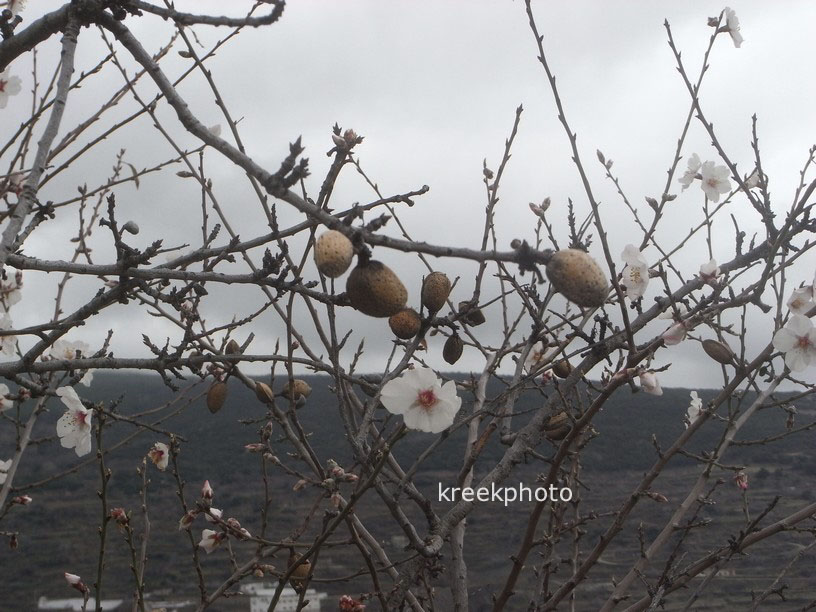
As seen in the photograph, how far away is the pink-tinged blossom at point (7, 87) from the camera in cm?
300

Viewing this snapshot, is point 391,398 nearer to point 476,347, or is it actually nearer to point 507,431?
point 507,431

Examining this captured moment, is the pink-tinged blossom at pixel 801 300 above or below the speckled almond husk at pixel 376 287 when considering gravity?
above

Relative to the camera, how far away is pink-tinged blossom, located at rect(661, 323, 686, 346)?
2.37m

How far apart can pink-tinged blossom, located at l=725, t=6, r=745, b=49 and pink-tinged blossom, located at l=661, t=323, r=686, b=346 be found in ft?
6.31

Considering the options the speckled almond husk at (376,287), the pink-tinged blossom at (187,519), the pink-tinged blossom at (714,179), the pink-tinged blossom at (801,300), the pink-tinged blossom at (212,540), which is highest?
the pink-tinged blossom at (714,179)

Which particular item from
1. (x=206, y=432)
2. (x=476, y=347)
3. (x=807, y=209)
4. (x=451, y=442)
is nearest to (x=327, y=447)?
(x=451, y=442)

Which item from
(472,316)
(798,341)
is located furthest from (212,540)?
(798,341)

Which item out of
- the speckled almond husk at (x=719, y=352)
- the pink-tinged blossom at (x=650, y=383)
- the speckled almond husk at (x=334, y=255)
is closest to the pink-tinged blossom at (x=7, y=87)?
the speckled almond husk at (x=334, y=255)

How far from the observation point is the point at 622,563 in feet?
28.7

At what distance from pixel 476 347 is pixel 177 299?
4.57 ft

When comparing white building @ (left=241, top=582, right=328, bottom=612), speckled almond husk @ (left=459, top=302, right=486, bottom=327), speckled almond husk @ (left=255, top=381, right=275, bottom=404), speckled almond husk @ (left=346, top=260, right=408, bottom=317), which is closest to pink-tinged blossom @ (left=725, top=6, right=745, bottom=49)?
speckled almond husk @ (left=459, top=302, right=486, bottom=327)

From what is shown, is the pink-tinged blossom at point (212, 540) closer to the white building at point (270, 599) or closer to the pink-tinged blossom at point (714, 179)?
the white building at point (270, 599)

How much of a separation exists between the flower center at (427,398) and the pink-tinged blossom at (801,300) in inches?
58.3

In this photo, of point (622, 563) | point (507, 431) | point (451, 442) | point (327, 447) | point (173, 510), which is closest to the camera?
point (507, 431)
